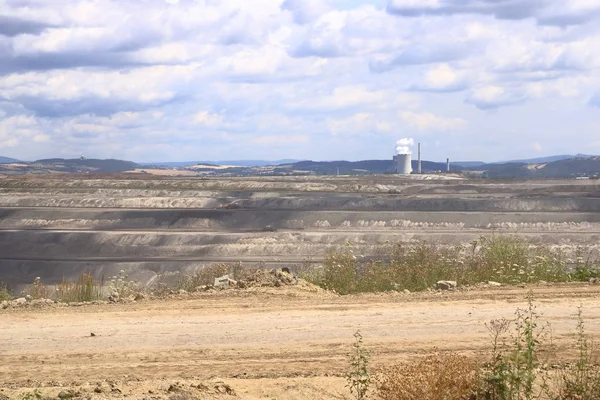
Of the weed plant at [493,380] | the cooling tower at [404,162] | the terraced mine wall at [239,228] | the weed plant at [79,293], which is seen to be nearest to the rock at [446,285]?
the weed plant at [493,380]

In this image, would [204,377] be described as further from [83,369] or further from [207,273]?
[207,273]

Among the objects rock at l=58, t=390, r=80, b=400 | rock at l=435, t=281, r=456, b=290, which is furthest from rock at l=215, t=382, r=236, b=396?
rock at l=435, t=281, r=456, b=290

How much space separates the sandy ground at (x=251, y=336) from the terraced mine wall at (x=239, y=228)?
18.3 metres

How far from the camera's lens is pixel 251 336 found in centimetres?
1212

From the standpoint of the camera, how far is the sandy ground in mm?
9867

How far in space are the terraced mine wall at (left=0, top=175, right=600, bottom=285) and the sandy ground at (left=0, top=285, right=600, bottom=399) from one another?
1830 cm

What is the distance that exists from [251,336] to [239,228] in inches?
1419

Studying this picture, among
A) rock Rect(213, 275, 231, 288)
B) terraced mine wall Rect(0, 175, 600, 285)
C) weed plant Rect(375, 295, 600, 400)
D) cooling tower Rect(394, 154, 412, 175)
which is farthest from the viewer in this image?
cooling tower Rect(394, 154, 412, 175)

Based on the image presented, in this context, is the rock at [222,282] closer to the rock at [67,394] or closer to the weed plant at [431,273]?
the weed plant at [431,273]

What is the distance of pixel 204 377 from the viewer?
9.95 metres

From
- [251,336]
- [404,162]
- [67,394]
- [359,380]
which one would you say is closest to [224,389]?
[359,380]

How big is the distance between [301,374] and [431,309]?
4599 millimetres

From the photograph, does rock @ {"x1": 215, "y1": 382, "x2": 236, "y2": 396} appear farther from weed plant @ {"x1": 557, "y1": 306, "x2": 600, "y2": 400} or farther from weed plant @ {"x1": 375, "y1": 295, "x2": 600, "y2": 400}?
weed plant @ {"x1": 557, "y1": 306, "x2": 600, "y2": 400}

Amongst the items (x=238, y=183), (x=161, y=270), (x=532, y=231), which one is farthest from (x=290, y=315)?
(x=238, y=183)
